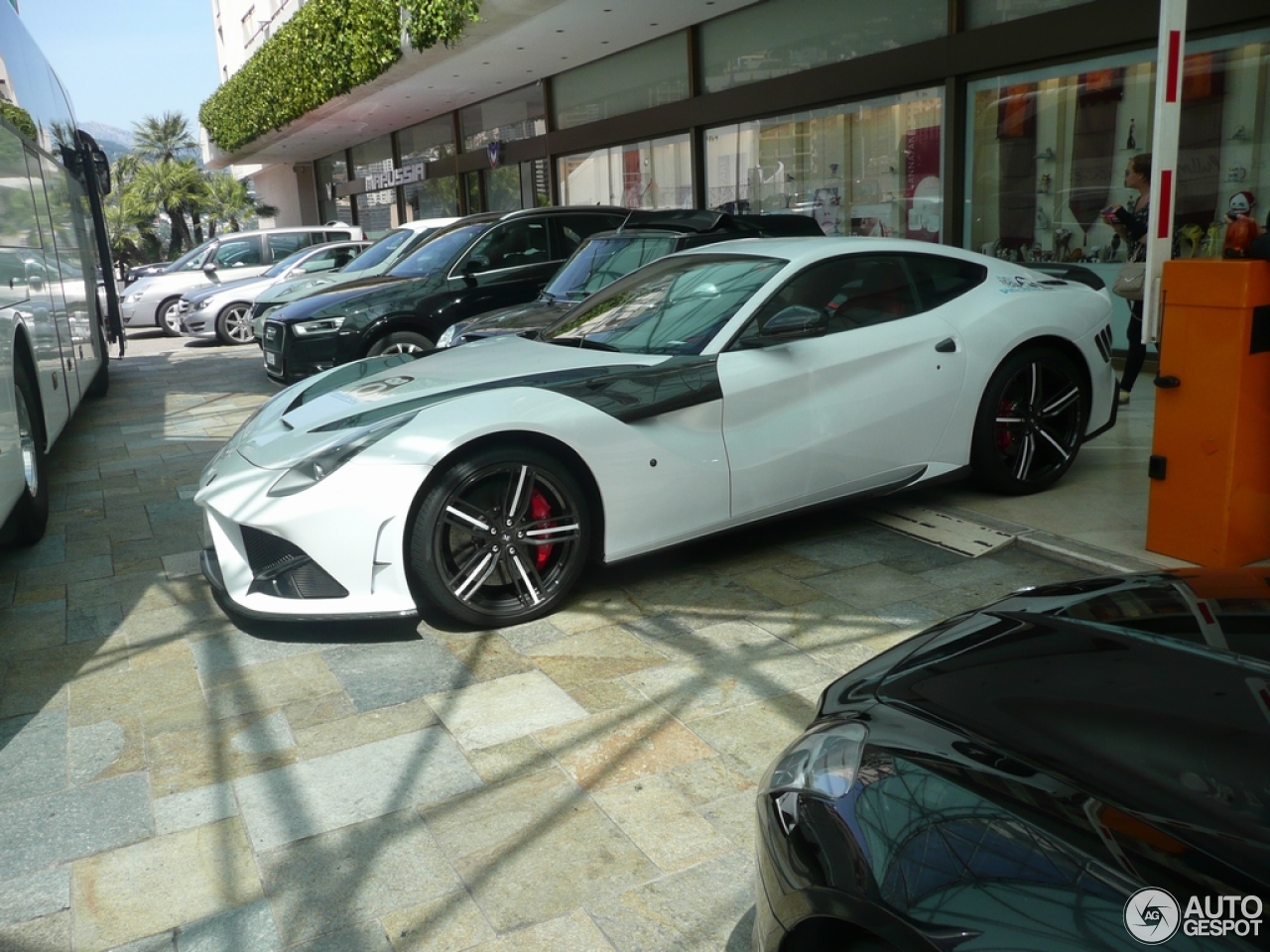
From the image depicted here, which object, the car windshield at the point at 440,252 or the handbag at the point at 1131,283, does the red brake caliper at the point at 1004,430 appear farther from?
A: the car windshield at the point at 440,252

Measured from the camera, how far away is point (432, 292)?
1016 centimetres

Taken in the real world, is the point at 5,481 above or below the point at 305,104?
below

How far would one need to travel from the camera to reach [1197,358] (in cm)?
468

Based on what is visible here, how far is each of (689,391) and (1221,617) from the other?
9.76 ft

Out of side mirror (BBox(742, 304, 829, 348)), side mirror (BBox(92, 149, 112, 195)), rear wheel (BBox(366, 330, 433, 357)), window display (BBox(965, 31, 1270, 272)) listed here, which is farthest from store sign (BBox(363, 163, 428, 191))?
side mirror (BBox(742, 304, 829, 348))

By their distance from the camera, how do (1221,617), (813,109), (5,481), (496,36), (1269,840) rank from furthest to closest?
(496,36) → (813,109) → (5,481) → (1221,617) → (1269,840)

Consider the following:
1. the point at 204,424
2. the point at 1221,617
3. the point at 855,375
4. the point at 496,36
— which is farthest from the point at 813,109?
the point at 1221,617

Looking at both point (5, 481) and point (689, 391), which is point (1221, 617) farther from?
point (5, 481)

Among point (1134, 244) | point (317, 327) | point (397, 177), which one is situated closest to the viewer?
point (1134, 244)

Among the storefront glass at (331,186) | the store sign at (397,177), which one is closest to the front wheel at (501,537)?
the store sign at (397,177)

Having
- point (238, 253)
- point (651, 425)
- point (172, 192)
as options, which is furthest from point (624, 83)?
point (172, 192)

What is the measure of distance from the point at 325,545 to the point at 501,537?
69 cm

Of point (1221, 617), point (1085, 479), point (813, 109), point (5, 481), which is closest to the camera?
point (1221, 617)

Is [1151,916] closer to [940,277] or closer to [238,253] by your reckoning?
[940,277]
